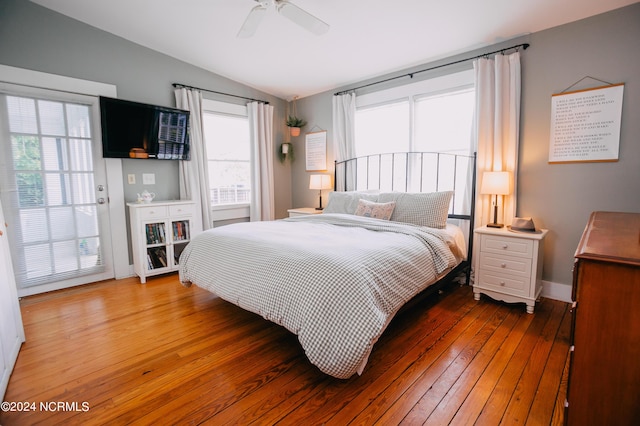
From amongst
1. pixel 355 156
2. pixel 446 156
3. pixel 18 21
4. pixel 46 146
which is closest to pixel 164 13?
pixel 18 21

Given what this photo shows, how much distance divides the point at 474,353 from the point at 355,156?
2.84 m

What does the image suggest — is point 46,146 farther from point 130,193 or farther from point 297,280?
point 297,280

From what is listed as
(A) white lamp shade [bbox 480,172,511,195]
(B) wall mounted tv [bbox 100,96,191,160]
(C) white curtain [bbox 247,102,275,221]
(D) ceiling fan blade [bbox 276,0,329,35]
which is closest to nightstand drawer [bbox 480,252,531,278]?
(A) white lamp shade [bbox 480,172,511,195]

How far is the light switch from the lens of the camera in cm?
363

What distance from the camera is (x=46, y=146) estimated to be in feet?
9.82

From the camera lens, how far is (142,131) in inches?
135

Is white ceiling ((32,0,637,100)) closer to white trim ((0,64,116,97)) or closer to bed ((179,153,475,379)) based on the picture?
white trim ((0,64,116,97))

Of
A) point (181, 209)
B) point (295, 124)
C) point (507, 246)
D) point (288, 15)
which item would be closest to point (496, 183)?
point (507, 246)

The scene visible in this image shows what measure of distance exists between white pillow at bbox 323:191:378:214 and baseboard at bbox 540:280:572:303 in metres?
1.81

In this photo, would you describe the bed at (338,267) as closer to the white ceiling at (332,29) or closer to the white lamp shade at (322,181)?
the white lamp shade at (322,181)

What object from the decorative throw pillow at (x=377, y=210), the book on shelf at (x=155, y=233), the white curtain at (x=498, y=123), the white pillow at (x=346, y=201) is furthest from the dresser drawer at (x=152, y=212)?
the white curtain at (x=498, y=123)

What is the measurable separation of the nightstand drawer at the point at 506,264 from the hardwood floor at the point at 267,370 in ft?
1.07

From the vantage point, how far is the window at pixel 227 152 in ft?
13.9

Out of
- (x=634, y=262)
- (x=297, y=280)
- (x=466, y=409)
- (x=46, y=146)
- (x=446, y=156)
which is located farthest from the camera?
(x=446, y=156)
